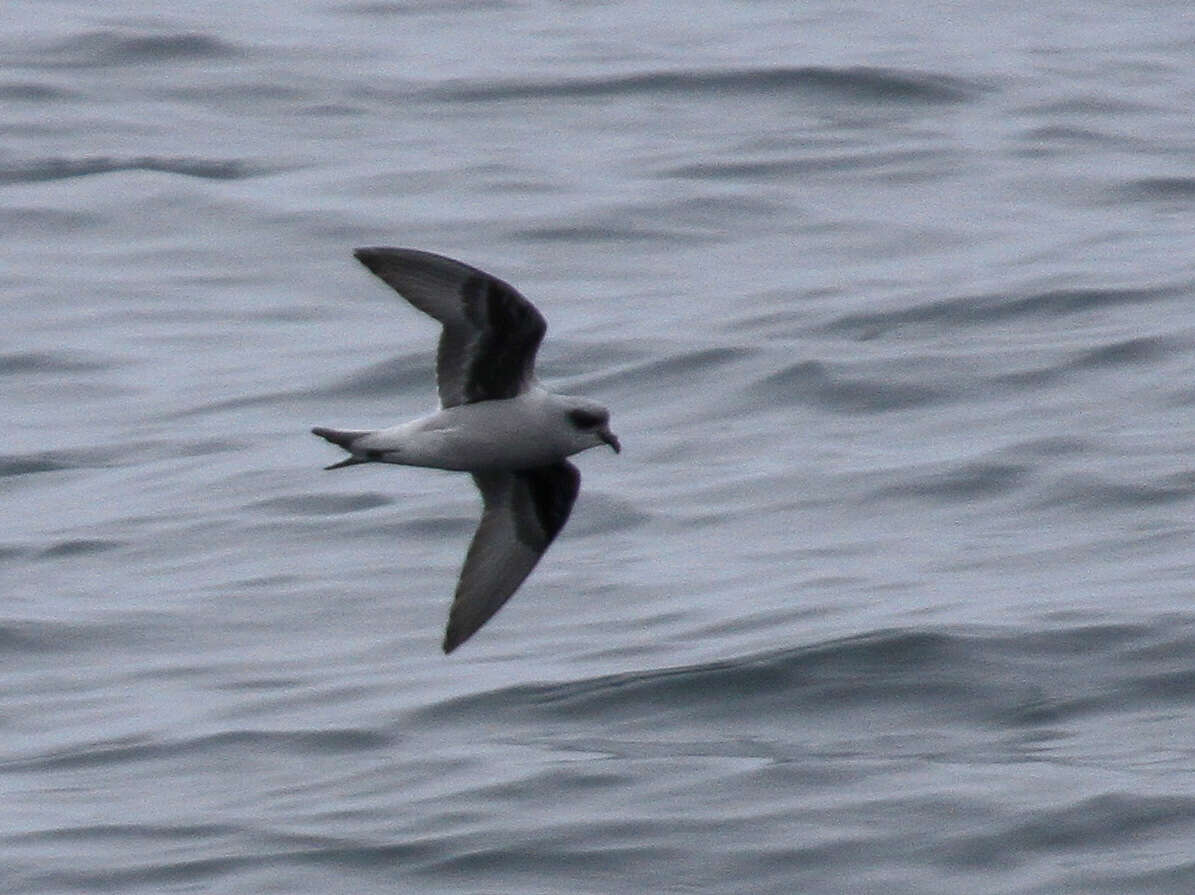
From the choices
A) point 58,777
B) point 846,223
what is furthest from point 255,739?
point 846,223

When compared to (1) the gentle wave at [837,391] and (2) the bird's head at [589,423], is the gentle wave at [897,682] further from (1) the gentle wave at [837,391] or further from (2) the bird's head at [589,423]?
(1) the gentle wave at [837,391]

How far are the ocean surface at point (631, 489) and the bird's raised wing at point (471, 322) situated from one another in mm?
1820

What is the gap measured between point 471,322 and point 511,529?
1.39 m

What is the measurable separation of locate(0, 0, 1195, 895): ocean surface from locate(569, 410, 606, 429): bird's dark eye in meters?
1.71

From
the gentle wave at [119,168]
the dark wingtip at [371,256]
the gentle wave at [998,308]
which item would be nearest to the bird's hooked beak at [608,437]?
the dark wingtip at [371,256]

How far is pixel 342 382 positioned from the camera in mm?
16312

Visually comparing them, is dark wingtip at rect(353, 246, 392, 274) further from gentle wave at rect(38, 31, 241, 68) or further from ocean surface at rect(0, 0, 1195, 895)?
gentle wave at rect(38, 31, 241, 68)

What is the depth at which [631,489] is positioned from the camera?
14.5 meters

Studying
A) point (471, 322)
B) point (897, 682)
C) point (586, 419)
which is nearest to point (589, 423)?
point (586, 419)

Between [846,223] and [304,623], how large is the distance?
26.1 feet

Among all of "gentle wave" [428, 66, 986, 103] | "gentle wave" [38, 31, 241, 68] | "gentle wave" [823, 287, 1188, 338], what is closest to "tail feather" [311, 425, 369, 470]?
"gentle wave" [823, 287, 1188, 338]

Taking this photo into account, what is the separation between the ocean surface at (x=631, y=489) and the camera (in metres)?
10.5

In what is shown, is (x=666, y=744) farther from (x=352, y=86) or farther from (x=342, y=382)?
(x=352, y=86)

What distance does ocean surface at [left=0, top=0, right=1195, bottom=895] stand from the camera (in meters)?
10.5
